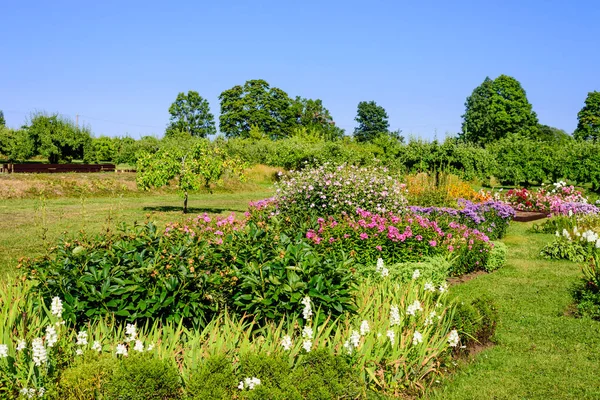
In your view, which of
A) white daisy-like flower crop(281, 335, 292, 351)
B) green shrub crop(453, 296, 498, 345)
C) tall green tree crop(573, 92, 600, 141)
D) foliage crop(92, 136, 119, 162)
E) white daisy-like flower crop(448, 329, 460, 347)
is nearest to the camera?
white daisy-like flower crop(281, 335, 292, 351)

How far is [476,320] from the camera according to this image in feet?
17.3

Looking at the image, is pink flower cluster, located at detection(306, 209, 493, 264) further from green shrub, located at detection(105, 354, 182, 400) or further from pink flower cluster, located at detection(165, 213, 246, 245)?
green shrub, located at detection(105, 354, 182, 400)

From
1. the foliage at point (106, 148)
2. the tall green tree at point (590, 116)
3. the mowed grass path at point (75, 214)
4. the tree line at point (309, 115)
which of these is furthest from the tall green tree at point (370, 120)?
the mowed grass path at point (75, 214)

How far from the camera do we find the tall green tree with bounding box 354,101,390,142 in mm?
82500

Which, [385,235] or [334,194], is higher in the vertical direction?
[334,194]

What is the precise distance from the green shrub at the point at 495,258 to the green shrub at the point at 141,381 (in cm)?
731

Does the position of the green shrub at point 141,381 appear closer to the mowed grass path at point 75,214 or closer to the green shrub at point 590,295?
the mowed grass path at point 75,214

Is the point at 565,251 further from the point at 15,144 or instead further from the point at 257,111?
the point at 257,111

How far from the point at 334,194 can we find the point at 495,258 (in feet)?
10.5

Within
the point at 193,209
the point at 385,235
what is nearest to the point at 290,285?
the point at 385,235

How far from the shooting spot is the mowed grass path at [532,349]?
4480 millimetres

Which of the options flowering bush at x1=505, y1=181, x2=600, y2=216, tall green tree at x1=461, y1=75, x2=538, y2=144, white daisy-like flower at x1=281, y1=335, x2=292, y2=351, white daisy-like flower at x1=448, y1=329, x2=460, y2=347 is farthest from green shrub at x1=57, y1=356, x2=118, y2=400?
tall green tree at x1=461, y1=75, x2=538, y2=144

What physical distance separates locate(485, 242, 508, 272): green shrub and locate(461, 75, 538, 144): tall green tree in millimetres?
54413

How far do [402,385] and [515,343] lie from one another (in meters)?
2.05
